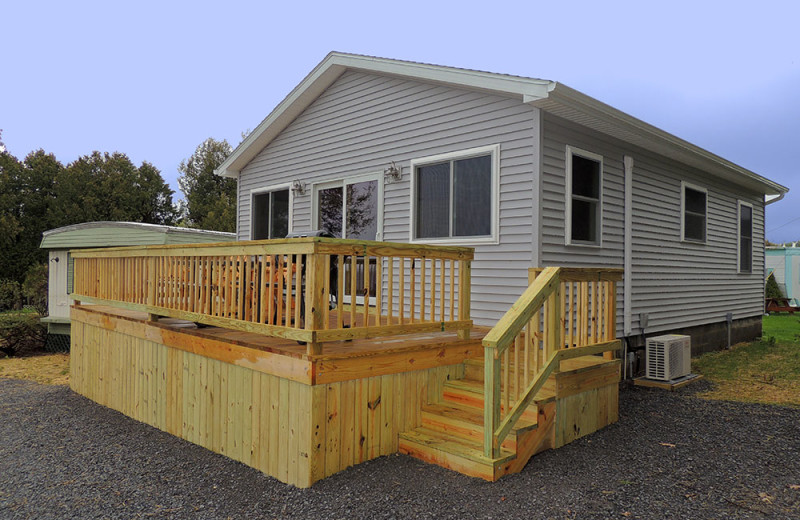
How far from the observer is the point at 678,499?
10.9 ft

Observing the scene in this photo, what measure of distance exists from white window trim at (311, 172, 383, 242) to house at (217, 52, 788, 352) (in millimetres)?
24

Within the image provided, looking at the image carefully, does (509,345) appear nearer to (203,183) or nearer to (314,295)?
(314,295)

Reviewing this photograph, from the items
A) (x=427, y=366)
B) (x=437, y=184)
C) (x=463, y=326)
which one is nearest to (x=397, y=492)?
(x=427, y=366)

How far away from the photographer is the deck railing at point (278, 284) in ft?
12.2

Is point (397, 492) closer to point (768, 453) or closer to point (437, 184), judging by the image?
point (768, 453)

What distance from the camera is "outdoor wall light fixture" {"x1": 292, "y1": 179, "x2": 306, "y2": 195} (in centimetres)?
837

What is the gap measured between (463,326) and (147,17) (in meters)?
21.2

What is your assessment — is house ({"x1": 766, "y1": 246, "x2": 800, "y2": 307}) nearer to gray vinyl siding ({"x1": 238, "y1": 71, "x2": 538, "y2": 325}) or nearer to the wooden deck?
gray vinyl siding ({"x1": 238, "y1": 71, "x2": 538, "y2": 325})

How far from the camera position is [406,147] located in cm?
692

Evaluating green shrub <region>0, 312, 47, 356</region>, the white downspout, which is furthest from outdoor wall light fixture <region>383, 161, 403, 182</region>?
green shrub <region>0, 312, 47, 356</region>

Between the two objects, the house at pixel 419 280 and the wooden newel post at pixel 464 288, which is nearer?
the house at pixel 419 280

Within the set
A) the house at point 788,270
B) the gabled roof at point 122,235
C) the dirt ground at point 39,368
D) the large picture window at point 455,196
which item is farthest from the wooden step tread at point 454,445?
the house at point 788,270

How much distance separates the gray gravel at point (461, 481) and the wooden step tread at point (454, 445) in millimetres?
143

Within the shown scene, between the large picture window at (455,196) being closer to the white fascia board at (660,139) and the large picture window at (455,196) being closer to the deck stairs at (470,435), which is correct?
the white fascia board at (660,139)
